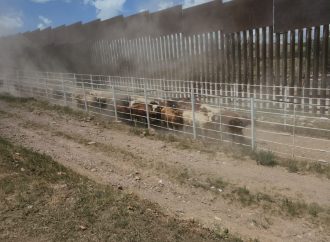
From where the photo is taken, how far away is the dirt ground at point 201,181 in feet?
18.1

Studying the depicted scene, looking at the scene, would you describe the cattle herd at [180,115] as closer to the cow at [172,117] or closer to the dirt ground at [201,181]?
the cow at [172,117]

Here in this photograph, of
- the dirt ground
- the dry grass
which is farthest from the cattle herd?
the dry grass

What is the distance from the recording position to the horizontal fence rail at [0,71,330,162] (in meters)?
8.66

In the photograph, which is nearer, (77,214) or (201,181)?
(77,214)

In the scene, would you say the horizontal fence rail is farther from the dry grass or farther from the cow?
the dry grass

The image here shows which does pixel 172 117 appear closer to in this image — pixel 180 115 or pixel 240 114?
pixel 180 115

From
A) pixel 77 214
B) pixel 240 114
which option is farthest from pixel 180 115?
pixel 77 214

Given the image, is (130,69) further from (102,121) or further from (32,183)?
(32,183)

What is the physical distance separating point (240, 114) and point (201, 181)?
378 cm

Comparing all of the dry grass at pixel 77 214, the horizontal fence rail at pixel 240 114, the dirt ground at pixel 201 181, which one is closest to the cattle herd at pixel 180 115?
the horizontal fence rail at pixel 240 114

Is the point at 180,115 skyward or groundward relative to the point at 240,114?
skyward

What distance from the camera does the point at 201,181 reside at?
7.05 metres

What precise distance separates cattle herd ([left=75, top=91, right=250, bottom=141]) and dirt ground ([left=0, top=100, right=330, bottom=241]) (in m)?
0.86

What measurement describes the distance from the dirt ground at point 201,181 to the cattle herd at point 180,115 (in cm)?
86
